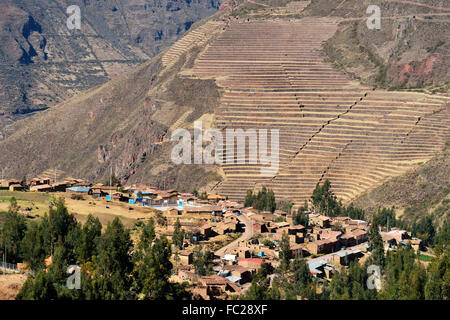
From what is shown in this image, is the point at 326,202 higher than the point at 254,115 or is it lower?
lower

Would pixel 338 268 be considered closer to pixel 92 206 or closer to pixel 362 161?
pixel 92 206

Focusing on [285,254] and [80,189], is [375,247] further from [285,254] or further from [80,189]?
[80,189]

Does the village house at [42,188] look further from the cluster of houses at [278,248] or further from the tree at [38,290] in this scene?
the tree at [38,290]

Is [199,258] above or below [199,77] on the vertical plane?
below

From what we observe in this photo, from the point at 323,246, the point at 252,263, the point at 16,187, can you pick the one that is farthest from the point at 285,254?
the point at 16,187

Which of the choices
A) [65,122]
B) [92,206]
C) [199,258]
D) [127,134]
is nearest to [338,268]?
[199,258]

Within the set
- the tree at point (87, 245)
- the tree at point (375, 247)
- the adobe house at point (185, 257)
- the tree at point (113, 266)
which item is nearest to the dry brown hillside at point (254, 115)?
the tree at point (375, 247)
